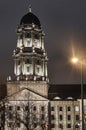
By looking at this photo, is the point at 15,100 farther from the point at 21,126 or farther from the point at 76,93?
the point at 76,93

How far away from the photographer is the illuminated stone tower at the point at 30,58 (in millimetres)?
128625

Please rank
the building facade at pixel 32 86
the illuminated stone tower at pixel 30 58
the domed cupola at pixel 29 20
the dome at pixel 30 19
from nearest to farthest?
the building facade at pixel 32 86, the illuminated stone tower at pixel 30 58, the domed cupola at pixel 29 20, the dome at pixel 30 19

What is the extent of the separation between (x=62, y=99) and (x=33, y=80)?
474 inches

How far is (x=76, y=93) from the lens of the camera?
14050cm

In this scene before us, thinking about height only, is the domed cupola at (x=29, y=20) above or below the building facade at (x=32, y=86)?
above

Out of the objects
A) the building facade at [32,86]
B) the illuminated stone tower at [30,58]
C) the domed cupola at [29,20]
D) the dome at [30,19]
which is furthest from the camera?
the dome at [30,19]

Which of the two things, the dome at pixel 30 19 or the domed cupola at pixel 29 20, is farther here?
the dome at pixel 30 19

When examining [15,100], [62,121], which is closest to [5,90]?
[15,100]

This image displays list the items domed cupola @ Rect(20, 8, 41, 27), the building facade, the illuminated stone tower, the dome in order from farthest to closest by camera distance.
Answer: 1. the dome
2. domed cupola @ Rect(20, 8, 41, 27)
3. the illuminated stone tower
4. the building facade

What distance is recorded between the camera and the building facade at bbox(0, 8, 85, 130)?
128375mm

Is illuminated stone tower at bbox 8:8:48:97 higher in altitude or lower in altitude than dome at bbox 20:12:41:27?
lower

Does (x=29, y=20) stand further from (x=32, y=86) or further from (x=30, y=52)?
(x=32, y=86)

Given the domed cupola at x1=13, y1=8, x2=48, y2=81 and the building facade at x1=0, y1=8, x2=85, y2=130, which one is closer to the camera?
the building facade at x1=0, y1=8, x2=85, y2=130

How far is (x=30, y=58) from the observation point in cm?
13012
